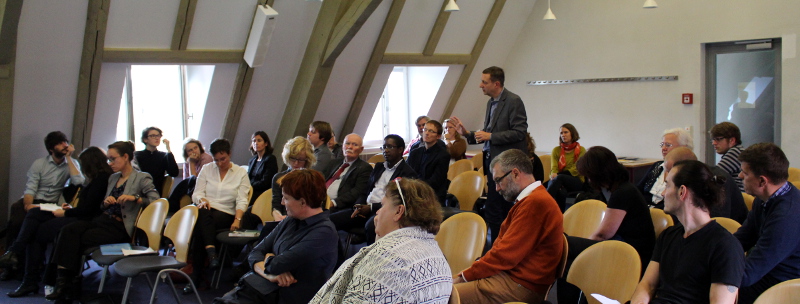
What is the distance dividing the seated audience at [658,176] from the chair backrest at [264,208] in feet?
8.89

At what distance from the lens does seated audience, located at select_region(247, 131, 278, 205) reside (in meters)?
5.58

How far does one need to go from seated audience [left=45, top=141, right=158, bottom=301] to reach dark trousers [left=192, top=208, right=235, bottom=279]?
15.2 inches

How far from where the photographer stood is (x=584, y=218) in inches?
144

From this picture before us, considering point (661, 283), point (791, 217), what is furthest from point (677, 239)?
point (791, 217)

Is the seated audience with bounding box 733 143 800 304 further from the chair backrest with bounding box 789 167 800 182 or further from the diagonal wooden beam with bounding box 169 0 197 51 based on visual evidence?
the diagonal wooden beam with bounding box 169 0 197 51

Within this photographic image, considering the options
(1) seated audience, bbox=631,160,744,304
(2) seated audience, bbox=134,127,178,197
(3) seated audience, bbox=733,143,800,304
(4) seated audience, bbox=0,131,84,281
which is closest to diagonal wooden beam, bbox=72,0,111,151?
(4) seated audience, bbox=0,131,84,281

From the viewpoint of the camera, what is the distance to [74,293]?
14.5ft

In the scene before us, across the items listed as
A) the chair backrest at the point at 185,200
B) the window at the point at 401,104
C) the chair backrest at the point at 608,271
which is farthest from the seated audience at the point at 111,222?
the window at the point at 401,104

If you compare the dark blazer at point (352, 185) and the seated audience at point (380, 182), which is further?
the dark blazer at point (352, 185)

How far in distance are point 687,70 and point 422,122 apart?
10.6ft

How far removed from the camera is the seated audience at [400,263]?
6.30 ft

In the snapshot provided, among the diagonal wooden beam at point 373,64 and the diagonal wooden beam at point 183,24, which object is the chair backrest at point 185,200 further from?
the diagonal wooden beam at point 373,64

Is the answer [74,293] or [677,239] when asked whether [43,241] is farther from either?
[677,239]

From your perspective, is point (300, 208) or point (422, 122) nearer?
point (300, 208)
